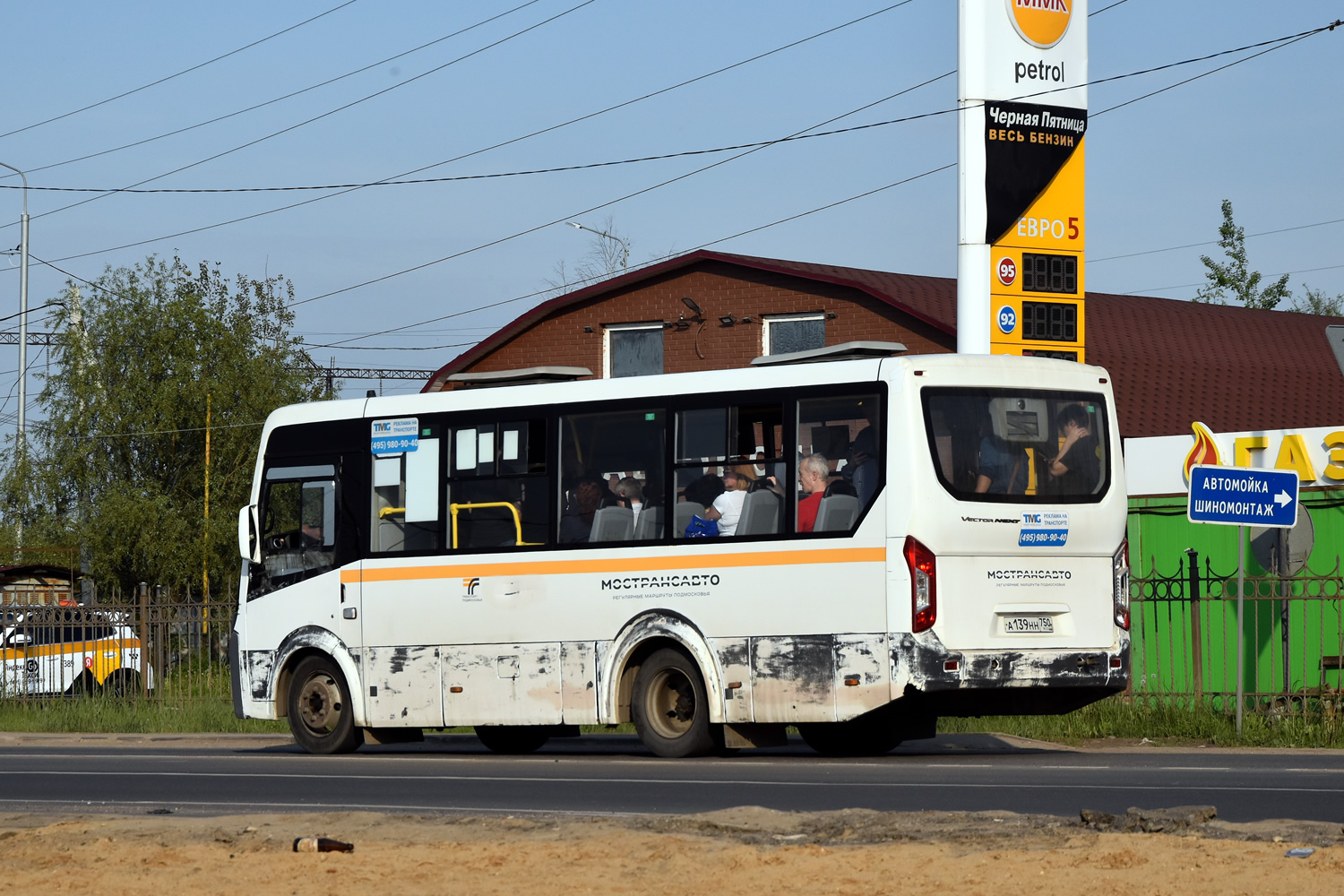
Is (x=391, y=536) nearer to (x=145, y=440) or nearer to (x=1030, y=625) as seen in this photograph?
(x=1030, y=625)

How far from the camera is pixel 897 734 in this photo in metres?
15.7

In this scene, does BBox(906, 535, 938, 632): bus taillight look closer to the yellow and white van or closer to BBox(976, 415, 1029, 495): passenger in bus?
BBox(976, 415, 1029, 495): passenger in bus

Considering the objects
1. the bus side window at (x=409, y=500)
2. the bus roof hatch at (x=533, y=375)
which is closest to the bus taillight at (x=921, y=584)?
the bus roof hatch at (x=533, y=375)

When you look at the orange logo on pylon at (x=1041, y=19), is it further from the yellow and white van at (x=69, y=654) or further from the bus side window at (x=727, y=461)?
the yellow and white van at (x=69, y=654)

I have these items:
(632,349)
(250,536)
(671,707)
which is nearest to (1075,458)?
(671,707)

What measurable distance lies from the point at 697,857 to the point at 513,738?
9.59m

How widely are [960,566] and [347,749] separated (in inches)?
240

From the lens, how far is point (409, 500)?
55.3 ft

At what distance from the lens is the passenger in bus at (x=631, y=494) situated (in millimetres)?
15539

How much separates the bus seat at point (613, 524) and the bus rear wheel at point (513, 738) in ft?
8.81

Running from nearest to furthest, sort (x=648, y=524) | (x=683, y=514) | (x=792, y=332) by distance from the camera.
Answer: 1. (x=683, y=514)
2. (x=648, y=524)
3. (x=792, y=332)

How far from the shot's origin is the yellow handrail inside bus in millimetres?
16172

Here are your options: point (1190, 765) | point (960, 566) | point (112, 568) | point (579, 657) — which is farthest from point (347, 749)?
point (112, 568)

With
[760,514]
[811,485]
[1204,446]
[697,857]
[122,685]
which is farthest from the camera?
[122,685]
